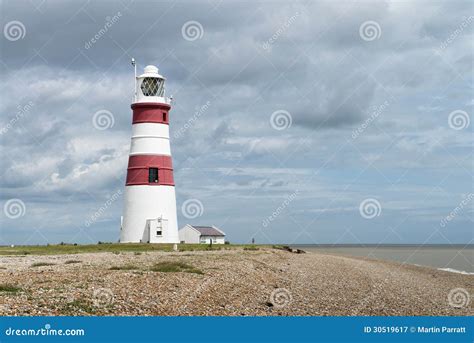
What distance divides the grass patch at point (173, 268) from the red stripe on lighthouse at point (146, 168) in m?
21.1

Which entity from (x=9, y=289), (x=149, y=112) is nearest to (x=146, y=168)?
(x=149, y=112)

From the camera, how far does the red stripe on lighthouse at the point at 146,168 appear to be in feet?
166

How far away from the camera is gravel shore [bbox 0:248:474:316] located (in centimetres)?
1798

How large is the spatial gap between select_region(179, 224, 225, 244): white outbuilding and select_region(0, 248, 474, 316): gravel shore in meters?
33.6

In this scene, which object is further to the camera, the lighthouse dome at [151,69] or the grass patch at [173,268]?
the lighthouse dome at [151,69]

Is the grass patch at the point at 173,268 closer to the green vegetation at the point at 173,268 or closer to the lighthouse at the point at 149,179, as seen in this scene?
the green vegetation at the point at 173,268

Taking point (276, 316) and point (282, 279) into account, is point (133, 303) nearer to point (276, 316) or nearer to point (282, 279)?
point (276, 316)

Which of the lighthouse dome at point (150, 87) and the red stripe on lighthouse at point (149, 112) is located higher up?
the lighthouse dome at point (150, 87)

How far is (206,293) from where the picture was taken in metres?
21.5

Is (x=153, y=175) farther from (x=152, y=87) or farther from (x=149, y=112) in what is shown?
(x=152, y=87)

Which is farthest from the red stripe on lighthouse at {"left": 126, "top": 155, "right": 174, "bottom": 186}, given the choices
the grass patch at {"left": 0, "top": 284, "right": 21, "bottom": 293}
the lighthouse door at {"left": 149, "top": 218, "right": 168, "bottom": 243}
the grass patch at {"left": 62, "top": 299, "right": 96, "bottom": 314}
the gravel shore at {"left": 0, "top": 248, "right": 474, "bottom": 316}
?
the grass patch at {"left": 62, "top": 299, "right": 96, "bottom": 314}

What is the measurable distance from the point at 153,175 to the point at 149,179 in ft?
1.55

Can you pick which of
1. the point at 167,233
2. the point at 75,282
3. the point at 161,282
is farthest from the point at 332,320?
the point at 167,233

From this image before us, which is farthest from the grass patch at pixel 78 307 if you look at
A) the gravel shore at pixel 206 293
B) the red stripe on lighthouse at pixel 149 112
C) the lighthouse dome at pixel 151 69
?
the lighthouse dome at pixel 151 69
